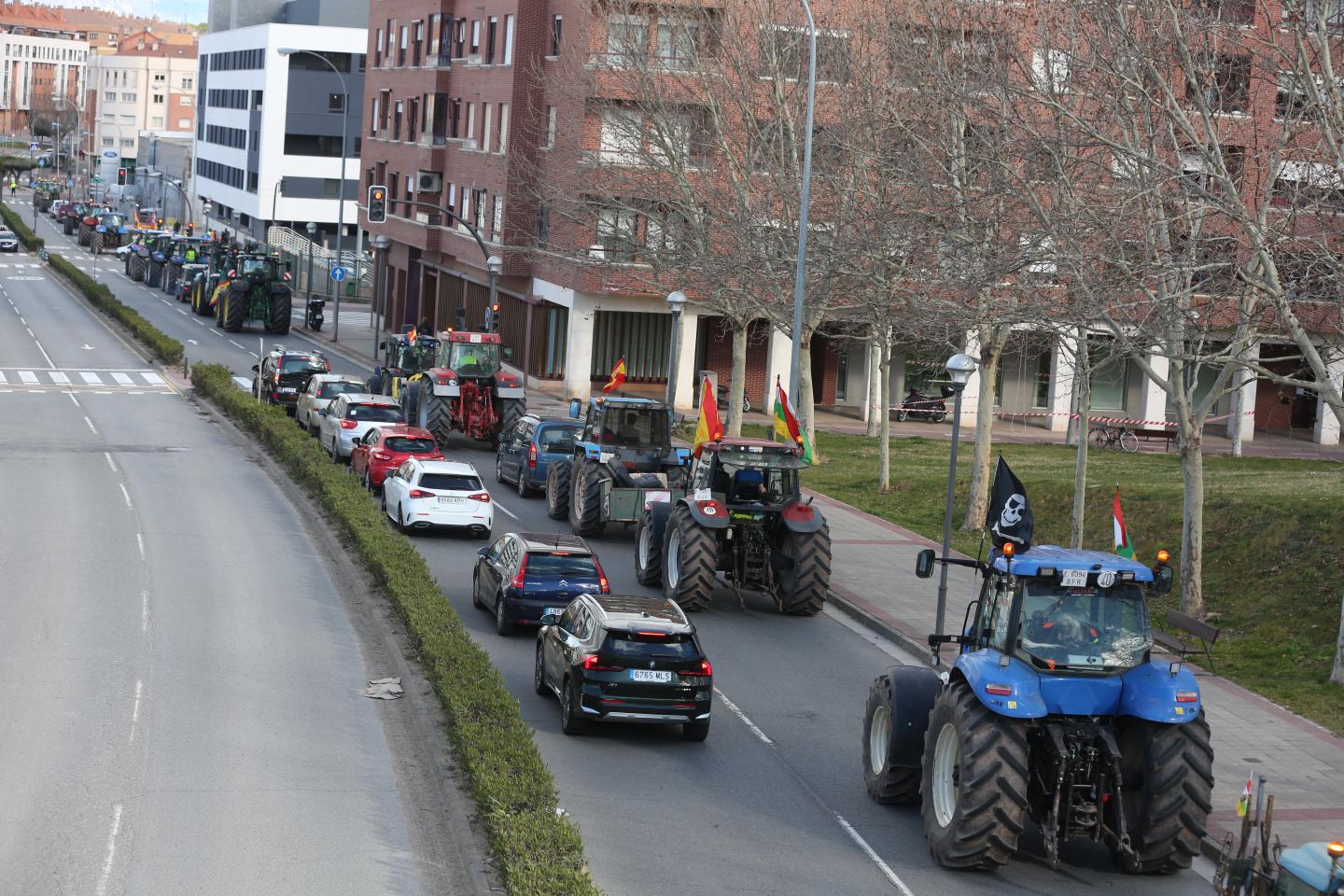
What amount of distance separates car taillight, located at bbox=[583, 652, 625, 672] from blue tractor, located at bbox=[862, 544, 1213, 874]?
409cm

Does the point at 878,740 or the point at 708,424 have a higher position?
the point at 708,424

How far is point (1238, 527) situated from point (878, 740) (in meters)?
13.2

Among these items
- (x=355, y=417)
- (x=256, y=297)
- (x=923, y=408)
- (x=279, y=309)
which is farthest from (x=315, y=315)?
(x=355, y=417)

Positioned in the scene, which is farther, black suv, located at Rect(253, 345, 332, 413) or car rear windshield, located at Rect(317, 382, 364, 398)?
black suv, located at Rect(253, 345, 332, 413)

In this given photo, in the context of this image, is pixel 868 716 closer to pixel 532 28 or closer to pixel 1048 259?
pixel 1048 259

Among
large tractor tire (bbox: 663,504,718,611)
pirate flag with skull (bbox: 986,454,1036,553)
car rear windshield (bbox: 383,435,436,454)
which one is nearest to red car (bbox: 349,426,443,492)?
car rear windshield (bbox: 383,435,436,454)

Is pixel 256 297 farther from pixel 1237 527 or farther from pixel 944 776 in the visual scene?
pixel 944 776

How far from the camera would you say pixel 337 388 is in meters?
41.3

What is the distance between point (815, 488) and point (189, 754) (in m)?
22.7

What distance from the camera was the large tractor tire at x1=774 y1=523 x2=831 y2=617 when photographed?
Result: 77.1 feet

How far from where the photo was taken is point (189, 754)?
1606 cm

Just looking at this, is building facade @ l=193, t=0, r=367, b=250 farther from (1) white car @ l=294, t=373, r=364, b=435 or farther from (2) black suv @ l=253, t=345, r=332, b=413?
(1) white car @ l=294, t=373, r=364, b=435

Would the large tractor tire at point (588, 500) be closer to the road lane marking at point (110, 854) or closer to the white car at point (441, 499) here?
the white car at point (441, 499)

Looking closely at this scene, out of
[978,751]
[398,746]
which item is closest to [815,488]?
[398,746]
